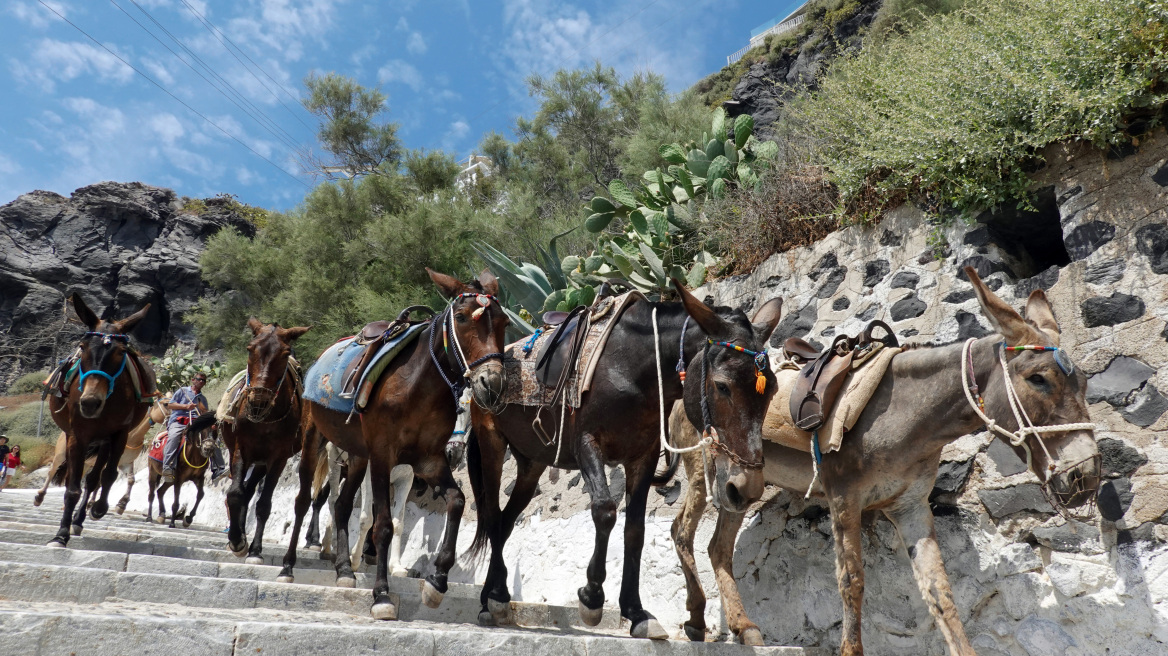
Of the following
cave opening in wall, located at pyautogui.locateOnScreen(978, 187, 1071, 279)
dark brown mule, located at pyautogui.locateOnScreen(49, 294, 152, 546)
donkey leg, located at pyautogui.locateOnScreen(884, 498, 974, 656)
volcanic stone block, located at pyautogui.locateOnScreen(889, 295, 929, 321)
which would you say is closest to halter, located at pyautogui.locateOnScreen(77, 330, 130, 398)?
dark brown mule, located at pyautogui.locateOnScreen(49, 294, 152, 546)

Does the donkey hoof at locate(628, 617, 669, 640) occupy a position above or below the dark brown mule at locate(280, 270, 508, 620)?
below

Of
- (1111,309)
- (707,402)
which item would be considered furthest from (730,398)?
(1111,309)

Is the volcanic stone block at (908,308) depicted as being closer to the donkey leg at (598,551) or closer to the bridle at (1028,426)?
the bridle at (1028,426)

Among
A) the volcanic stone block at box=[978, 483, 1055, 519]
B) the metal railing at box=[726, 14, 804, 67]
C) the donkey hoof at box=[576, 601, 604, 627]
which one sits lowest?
the donkey hoof at box=[576, 601, 604, 627]

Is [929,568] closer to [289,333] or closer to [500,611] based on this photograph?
[500,611]

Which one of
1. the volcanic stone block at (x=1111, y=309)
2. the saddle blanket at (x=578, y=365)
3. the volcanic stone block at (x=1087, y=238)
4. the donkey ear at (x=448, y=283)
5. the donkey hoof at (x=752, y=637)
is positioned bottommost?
the donkey hoof at (x=752, y=637)

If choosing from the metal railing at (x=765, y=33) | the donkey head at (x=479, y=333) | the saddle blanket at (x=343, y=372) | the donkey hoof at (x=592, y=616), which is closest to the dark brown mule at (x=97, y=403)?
the saddle blanket at (x=343, y=372)

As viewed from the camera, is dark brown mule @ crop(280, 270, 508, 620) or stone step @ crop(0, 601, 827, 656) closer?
stone step @ crop(0, 601, 827, 656)

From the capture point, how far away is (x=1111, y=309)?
429cm

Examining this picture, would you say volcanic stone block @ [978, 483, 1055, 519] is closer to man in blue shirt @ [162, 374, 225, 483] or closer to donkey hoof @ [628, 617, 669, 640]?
donkey hoof @ [628, 617, 669, 640]

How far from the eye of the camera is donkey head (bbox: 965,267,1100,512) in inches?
123

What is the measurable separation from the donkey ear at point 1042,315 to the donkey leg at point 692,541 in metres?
2.14

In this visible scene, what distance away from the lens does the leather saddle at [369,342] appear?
16.0 ft

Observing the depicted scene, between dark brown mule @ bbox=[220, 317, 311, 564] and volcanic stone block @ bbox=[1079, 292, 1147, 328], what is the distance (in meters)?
5.78
